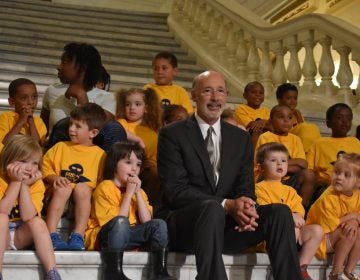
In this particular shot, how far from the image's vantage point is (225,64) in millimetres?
9094

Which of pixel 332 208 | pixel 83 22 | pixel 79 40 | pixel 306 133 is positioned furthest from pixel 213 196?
pixel 83 22

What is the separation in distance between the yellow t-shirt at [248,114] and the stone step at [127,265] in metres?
2.44

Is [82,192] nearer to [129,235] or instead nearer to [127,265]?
[129,235]

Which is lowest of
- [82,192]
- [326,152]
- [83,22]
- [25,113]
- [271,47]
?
[82,192]

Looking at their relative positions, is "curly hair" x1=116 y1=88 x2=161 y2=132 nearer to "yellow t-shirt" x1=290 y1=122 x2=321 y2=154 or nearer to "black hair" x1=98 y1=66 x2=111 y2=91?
"black hair" x1=98 y1=66 x2=111 y2=91

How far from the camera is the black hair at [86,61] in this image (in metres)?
4.99

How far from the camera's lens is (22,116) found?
15.5 ft

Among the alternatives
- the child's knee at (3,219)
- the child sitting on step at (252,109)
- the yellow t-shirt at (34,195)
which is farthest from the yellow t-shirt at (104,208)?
the child sitting on step at (252,109)

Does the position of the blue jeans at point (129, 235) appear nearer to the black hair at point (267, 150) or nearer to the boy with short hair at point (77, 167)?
the boy with short hair at point (77, 167)

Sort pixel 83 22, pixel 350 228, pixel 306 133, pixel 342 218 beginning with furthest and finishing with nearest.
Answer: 1. pixel 83 22
2. pixel 306 133
3. pixel 342 218
4. pixel 350 228

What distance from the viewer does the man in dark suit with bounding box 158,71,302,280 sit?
11.0 feet

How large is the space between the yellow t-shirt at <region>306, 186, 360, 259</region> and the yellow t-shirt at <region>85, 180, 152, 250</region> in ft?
3.07

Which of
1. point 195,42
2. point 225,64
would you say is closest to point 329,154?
point 225,64

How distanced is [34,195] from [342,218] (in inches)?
63.6
